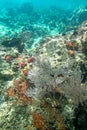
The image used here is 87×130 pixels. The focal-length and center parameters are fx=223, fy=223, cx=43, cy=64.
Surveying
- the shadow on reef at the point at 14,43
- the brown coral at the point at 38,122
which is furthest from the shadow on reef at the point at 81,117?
the shadow on reef at the point at 14,43

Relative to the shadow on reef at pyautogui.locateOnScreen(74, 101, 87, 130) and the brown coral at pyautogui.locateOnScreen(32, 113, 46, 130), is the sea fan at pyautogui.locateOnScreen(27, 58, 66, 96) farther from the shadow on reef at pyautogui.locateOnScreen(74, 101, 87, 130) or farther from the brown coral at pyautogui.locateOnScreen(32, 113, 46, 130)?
the shadow on reef at pyautogui.locateOnScreen(74, 101, 87, 130)

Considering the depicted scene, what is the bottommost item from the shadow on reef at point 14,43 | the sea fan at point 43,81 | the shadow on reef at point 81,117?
the shadow on reef at point 81,117

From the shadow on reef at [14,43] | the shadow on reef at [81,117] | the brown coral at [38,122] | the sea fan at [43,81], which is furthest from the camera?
the shadow on reef at [14,43]

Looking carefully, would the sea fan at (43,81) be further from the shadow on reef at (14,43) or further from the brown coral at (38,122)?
the shadow on reef at (14,43)

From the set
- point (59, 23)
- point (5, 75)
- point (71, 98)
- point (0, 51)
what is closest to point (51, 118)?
point (71, 98)

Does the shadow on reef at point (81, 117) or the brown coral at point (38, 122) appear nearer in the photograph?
the brown coral at point (38, 122)

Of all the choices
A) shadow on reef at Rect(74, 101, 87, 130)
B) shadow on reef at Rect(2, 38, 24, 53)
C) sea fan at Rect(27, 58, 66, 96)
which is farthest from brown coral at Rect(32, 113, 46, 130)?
shadow on reef at Rect(2, 38, 24, 53)

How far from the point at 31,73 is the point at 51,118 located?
5.35 ft

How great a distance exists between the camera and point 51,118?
6094 mm

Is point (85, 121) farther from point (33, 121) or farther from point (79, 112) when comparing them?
point (33, 121)

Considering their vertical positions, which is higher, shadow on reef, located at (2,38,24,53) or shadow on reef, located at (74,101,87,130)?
shadow on reef, located at (2,38,24,53)

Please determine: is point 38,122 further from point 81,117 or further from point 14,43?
point 14,43

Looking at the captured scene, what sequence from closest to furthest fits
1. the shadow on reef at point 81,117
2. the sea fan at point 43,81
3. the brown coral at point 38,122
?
the brown coral at point 38,122
the shadow on reef at point 81,117
the sea fan at point 43,81

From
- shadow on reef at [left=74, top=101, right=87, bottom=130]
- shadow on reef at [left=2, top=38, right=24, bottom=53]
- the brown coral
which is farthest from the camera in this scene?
shadow on reef at [left=2, top=38, right=24, bottom=53]
